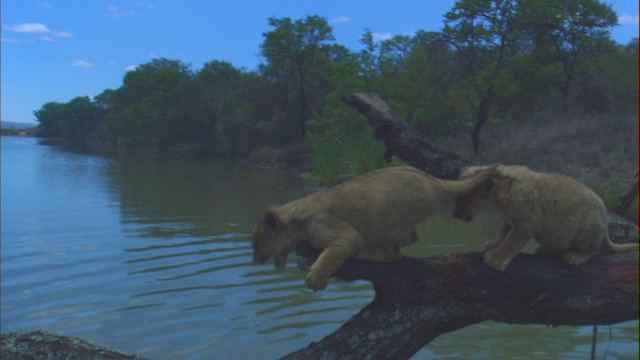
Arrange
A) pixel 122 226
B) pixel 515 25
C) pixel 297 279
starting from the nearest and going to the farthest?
1. pixel 297 279
2. pixel 122 226
3. pixel 515 25

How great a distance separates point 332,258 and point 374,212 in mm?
419

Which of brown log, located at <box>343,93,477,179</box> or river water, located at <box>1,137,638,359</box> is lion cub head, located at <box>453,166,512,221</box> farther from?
river water, located at <box>1,137,638,359</box>

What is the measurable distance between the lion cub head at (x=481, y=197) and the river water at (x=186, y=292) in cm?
144

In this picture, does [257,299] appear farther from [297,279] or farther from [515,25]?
[515,25]

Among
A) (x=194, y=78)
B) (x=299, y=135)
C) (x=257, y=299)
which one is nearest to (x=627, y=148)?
(x=257, y=299)

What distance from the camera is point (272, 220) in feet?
12.9

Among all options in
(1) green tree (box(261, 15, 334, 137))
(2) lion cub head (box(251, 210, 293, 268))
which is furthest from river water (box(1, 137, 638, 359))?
(1) green tree (box(261, 15, 334, 137))

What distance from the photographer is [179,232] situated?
51.0 feet

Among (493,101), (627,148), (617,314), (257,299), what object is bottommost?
(257,299)

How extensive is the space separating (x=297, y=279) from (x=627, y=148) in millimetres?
15324

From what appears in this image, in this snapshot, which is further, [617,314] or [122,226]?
[122,226]

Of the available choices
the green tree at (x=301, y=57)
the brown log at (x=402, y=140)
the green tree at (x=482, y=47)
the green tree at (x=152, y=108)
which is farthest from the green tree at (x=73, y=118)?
the brown log at (x=402, y=140)

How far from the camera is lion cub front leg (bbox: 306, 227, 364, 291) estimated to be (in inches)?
135

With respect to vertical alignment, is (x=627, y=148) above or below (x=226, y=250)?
above
